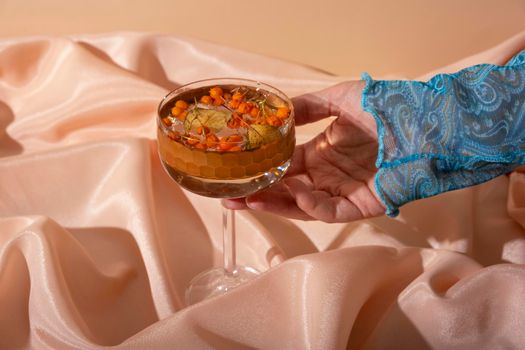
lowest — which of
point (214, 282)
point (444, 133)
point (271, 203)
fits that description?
point (214, 282)

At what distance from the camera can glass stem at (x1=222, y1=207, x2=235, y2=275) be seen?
131 cm

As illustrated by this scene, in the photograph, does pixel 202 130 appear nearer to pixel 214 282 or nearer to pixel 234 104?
pixel 234 104

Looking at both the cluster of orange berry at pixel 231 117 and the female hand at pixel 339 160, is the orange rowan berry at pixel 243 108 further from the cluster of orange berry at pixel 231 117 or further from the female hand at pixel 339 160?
the female hand at pixel 339 160

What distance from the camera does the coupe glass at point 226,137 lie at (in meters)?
1.08

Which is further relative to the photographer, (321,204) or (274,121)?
(321,204)

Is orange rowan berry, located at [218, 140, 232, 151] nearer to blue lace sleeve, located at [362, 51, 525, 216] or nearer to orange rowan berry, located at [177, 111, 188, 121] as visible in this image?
orange rowan berry, located at [177, 111, 188, 121]

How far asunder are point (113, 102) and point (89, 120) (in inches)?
3.3

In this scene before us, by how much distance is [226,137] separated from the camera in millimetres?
1083

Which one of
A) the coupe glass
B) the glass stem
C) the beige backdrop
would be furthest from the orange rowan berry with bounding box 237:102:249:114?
the beige backdrop

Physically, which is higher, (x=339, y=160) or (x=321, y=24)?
(x=321, y=24)

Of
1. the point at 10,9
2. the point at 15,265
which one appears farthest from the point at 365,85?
the point at 10,9

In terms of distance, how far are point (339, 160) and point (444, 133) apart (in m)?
0.23

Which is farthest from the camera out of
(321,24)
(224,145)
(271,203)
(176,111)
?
(321,24)

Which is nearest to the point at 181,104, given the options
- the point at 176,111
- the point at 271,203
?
the point at 176,111
